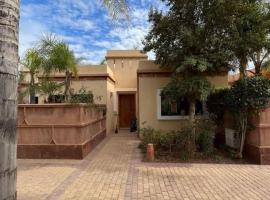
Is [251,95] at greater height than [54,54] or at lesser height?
lesser

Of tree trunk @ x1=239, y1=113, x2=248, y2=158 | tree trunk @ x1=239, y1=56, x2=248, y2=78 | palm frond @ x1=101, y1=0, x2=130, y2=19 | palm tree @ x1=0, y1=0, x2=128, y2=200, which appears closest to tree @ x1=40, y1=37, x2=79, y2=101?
tree trunk @ x1=239, y1=113, x2=248, y2=158

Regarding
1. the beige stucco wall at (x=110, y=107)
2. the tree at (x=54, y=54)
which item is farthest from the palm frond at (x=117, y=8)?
the beige stucco wall at (x=110, y=107)

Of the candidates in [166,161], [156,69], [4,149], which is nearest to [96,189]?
[166,161]

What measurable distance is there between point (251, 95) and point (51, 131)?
6.40 meters

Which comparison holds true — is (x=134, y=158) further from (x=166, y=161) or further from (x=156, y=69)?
A: (x=156, y=69)

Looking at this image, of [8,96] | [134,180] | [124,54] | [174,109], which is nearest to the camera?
[8,96]

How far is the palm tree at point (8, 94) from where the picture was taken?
244cm

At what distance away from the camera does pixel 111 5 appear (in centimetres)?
450

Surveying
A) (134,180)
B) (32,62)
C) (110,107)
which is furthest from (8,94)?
(110,107)

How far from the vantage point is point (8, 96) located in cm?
247

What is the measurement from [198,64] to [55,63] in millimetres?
5052

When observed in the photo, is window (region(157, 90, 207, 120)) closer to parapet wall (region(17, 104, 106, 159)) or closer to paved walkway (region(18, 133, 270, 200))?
paved walkway (region(18, 133, 270, 200))

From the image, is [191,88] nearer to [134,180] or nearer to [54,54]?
[134,180]

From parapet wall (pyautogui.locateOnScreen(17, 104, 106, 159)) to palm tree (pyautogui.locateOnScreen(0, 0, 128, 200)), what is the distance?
8.69 metres
